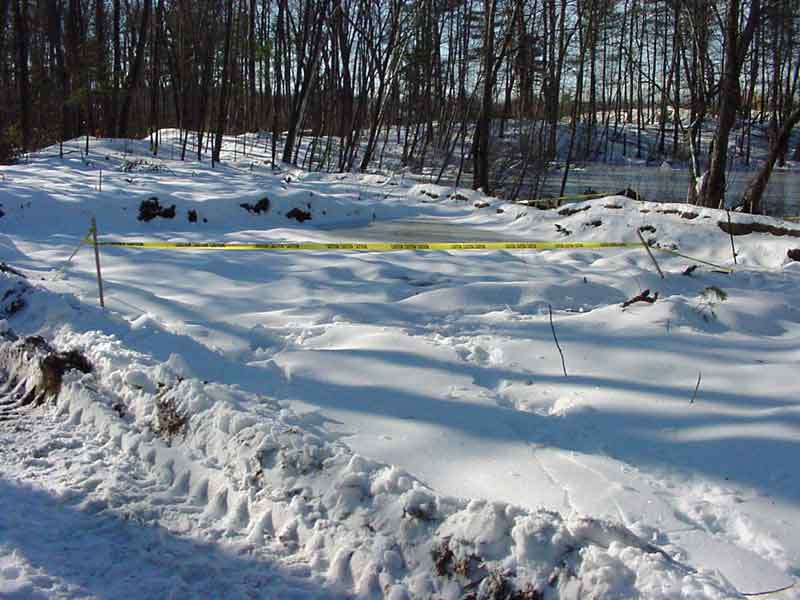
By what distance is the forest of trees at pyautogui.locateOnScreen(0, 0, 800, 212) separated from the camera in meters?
13.8

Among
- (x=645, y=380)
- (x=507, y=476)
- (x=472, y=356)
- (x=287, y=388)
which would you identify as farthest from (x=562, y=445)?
(x=287, y=388)

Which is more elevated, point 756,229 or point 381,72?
point 381,72

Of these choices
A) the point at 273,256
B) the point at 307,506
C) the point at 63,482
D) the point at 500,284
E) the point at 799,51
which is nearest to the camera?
the point at 307,506

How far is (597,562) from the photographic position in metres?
2.10

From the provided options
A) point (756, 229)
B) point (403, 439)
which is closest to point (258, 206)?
point (756, 229)

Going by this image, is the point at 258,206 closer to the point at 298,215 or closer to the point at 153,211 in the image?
the point at 298,215

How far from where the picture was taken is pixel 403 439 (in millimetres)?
3193

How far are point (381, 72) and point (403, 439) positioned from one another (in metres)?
20.7

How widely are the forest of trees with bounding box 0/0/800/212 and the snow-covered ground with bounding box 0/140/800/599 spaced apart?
7904 mm

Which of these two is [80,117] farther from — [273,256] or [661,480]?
[661,480]

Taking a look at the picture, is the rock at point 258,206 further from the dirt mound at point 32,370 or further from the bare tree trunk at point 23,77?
the bare tree trunk at point 23,77

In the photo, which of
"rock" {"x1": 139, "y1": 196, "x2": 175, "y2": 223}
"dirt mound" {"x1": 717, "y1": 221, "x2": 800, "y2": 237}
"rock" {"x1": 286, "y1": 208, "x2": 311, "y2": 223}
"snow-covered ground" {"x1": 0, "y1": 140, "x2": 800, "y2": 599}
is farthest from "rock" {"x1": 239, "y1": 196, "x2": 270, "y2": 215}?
"dirt mound" {"x1": 717, "y1": 221, "x2": 800, "y2": 237}

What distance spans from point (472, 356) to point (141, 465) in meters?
2.19

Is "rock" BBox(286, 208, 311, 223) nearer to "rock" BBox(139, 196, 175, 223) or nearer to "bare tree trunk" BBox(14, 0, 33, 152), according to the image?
"rock" BBox(139, 196, 175, 223)
